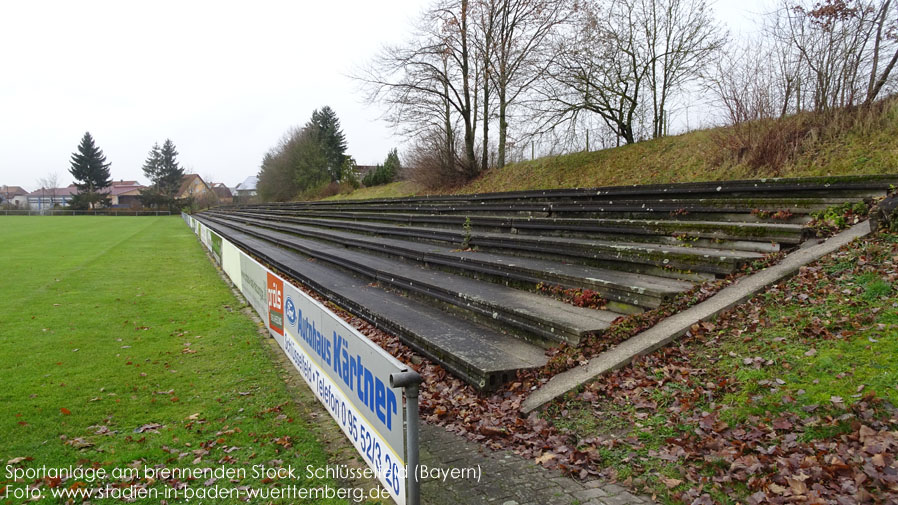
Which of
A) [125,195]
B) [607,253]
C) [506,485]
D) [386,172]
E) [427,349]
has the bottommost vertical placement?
[506,485]

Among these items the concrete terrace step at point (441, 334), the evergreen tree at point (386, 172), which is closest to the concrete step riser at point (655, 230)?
the concrete terrace step at point (441, 334)

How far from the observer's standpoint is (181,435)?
4227 mm

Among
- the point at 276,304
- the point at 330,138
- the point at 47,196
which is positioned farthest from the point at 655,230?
the point at 47,196

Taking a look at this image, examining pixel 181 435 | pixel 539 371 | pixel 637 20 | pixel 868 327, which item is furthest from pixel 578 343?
pixel 637 20

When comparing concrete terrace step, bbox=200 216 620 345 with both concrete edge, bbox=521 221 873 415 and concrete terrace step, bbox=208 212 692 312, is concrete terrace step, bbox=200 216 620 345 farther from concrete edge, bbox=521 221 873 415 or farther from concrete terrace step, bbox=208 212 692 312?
concrete edge, bbox=521 221 873 415

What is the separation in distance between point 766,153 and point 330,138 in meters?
53.2

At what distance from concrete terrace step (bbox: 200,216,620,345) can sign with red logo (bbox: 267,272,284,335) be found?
2245 millimetres

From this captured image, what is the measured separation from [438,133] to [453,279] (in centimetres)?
1592

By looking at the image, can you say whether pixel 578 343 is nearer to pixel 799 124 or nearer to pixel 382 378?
pixel 382 378

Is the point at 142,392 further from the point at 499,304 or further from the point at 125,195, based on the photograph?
the point at 125,195

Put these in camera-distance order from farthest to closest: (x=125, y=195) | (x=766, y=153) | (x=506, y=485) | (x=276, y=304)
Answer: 1. (x=125, y=195)
2. (x=766, y=153)
3. (x=276, y=304)
4. (x=506, y=485)

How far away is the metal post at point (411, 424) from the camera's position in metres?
2.60

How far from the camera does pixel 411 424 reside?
2.64 meters

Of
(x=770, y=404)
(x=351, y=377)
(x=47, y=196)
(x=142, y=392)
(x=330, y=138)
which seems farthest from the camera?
(x=47, y=196)
